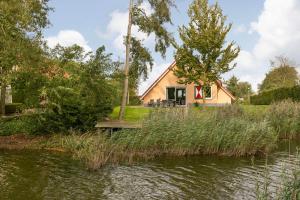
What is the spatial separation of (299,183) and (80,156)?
9358 mm

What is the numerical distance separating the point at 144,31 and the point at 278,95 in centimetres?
1812

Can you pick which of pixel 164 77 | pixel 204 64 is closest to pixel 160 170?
pixel 204 64

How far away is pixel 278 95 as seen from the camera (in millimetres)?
34625

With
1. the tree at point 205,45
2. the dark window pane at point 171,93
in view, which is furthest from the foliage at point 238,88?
the tree at point 205,45

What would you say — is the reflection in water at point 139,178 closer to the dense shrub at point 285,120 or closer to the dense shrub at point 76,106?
A: the dense shrub at point 76,106

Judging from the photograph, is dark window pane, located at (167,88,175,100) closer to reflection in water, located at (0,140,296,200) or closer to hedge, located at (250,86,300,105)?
hedge, located at (250,86,300,105)

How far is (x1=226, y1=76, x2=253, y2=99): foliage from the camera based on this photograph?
55531 mm

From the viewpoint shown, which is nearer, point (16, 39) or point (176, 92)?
point (16, 39)

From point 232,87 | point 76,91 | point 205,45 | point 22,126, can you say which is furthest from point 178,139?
point 232,87

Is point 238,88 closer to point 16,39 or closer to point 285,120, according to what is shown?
point 285,120

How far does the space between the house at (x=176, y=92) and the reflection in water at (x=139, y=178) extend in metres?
20.8

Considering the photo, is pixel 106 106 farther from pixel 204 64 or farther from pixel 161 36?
pixel 204 64

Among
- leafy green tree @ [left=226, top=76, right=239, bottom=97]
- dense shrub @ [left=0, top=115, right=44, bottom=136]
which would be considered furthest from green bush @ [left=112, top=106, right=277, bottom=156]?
leafy green tree @ [left=226, top=76, right=239, bottom=97]

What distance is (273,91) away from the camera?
1409 inches
